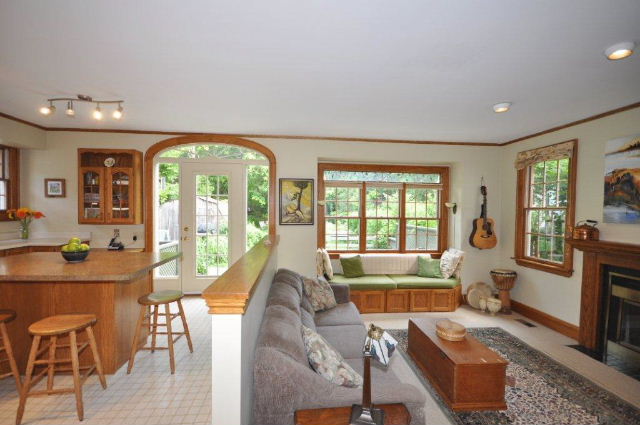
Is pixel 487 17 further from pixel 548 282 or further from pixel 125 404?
pixel 548 282

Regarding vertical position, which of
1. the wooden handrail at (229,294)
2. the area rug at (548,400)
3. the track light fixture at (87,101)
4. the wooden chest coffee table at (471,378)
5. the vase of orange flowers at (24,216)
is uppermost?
the track light fixture at (87,101)

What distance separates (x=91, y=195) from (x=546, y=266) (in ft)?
20.8

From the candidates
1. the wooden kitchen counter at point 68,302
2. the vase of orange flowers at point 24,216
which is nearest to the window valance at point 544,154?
the wooden kitchen counter at point 68,302

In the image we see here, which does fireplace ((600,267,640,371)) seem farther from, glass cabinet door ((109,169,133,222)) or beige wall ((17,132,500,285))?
glass cabinet door ((109,169,133,222))

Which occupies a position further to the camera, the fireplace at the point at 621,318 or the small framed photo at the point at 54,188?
the small framed photo at the point at 54,188

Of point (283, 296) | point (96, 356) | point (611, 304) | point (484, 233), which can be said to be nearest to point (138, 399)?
point (96, 356)

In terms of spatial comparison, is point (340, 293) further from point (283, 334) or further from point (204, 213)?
point (204, 213)

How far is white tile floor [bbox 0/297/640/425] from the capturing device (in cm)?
212

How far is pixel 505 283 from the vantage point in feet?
14.9

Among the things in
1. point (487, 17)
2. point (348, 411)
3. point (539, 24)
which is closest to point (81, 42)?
point (487, 17)

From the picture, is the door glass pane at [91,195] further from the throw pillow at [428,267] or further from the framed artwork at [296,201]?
the throw pillow at [428,267]

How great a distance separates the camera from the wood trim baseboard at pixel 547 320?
3.67 meters

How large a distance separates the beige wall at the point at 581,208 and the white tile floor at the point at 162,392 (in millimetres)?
640

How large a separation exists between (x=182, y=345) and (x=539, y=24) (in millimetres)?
3962
